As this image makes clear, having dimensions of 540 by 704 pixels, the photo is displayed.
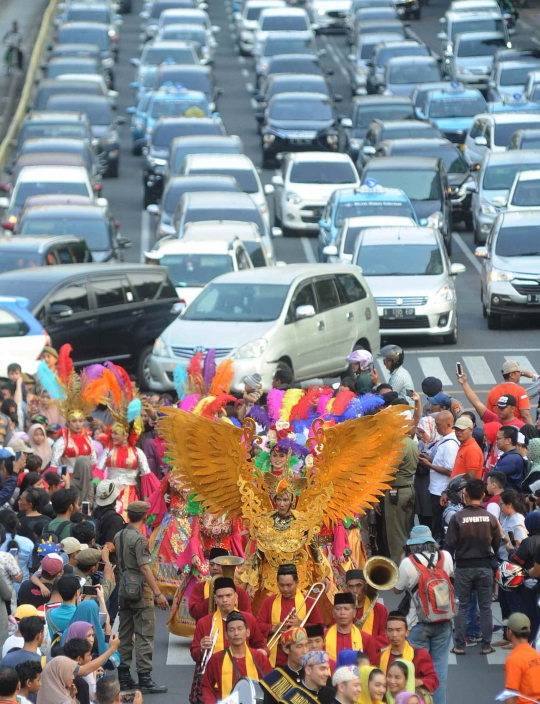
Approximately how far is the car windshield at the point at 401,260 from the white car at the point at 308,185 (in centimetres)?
738

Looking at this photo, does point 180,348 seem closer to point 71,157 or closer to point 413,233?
point 413,233

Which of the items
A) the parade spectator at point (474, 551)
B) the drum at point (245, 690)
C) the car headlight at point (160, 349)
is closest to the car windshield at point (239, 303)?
the car headlight at point (160, 349)

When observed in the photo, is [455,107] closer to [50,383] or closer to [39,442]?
[50,383]


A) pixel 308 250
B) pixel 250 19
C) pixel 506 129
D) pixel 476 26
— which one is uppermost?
pixel 506 129

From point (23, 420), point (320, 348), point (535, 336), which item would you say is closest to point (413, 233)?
point (535, 336)

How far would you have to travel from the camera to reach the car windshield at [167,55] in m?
48.9

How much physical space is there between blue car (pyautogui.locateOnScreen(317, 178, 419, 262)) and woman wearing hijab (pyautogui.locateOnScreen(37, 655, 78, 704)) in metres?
19.6

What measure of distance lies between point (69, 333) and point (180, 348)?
1860mm

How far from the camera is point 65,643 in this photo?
1002 cm

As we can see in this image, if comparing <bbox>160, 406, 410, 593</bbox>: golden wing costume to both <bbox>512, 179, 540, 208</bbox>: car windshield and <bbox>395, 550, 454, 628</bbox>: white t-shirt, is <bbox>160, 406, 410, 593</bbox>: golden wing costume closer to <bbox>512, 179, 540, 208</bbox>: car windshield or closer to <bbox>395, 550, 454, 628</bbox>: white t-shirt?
<bbox>395, 550, 454, 628</bbox>: white t-shirt

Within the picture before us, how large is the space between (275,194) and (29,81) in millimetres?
17678

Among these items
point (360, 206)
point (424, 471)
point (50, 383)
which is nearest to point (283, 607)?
point (424, 471)

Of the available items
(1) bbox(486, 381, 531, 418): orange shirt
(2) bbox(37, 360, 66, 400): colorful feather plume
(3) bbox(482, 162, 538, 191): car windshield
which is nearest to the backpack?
(1) bbox(486, 381, 531, 418): orange shirt

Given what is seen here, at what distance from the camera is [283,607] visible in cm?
1074
